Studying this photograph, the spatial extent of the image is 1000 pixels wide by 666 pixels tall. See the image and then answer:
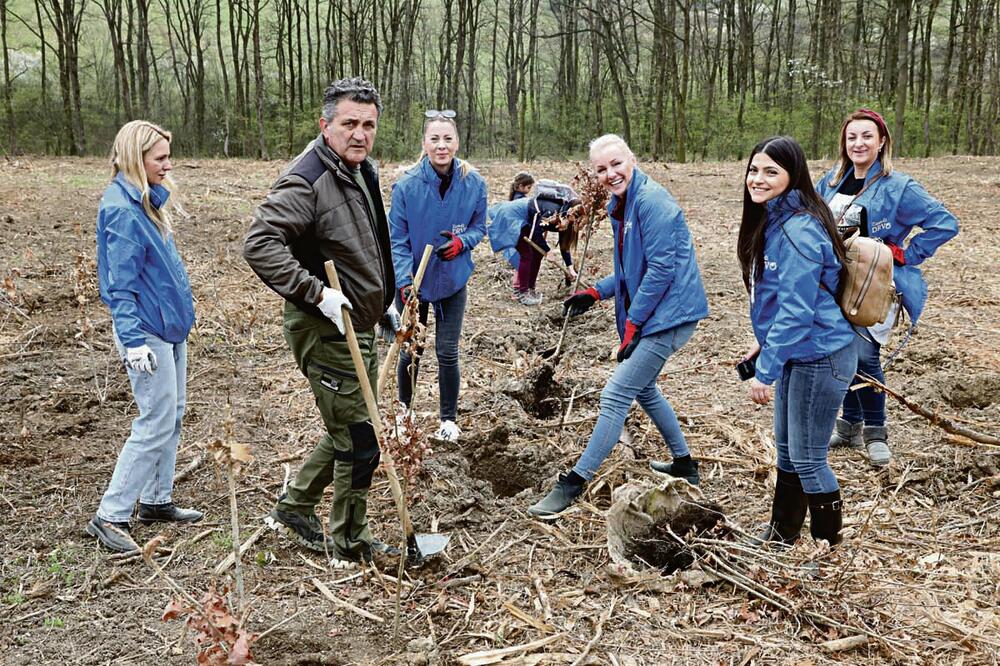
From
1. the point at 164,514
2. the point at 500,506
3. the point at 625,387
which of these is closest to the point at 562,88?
the point at 625,387

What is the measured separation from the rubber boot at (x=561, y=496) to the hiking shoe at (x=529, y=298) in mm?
4880

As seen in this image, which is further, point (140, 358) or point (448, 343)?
point (448, 343)

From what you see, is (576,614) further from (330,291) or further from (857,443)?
(857,443)

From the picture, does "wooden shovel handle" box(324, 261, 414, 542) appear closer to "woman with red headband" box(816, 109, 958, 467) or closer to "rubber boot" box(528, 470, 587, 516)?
"rubber boot" box(528, 470, 587, 516)

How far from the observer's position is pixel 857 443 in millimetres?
4816

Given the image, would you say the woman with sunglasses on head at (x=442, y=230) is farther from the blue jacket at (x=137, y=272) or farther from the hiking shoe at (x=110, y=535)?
the hiking shoe at (x=110, y=535)

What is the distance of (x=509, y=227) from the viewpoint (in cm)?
887

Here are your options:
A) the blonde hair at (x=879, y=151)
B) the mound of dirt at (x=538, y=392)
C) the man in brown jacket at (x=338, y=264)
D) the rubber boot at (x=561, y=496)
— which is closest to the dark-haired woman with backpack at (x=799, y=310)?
the rubber boot at (x=561, y=496)

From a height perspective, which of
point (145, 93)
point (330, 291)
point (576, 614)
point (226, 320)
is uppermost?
point (145, 93)

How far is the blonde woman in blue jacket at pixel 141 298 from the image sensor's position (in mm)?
3553

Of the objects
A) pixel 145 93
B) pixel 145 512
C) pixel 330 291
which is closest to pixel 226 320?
pixel 145 512

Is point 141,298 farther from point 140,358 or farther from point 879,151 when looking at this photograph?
point 879,151

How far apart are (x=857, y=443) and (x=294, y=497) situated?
3441 mm

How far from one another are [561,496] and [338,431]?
1262mm
